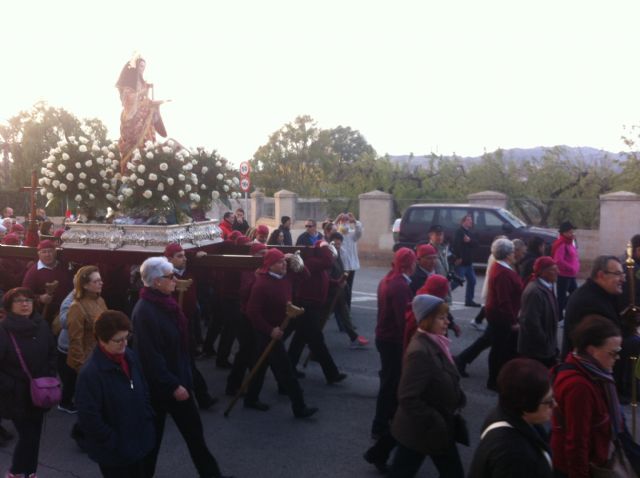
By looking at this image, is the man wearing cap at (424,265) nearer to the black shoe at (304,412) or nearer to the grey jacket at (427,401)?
the black shoe at (304,412)

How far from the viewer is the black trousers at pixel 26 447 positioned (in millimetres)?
5160

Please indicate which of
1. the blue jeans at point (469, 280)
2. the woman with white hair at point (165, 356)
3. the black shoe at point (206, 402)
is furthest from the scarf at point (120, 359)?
the blue jeans at point (469, 280)

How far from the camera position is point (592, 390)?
375 cm

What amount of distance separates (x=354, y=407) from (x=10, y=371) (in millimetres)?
3493

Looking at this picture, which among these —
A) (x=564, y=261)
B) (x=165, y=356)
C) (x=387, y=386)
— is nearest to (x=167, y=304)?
(x=165, y=356)

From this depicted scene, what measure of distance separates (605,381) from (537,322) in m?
2.87

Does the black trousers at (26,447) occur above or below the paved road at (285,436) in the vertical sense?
above

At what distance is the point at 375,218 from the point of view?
2289 cm

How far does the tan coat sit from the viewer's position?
605cm

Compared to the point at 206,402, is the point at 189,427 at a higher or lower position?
higher

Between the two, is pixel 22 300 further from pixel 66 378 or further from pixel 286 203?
pixel 286 203

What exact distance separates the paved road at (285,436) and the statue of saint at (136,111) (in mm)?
3036

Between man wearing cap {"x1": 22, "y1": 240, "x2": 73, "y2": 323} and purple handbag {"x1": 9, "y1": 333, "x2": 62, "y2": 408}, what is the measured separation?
2.36 m

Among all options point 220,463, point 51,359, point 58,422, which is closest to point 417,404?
point 220,463
